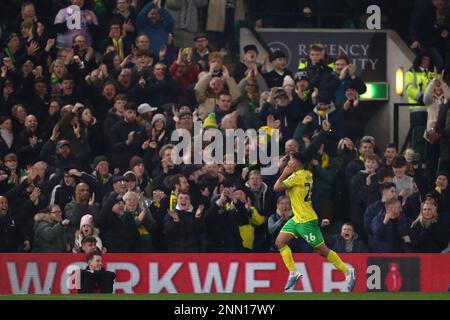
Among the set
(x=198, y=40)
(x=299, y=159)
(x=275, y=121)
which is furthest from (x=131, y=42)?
(x=299, y=159)

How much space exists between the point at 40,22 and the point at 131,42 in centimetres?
138

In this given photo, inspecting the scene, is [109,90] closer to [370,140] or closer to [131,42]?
[131,42]

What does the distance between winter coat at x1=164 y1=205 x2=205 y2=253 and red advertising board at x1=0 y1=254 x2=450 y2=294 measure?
1.11 ft

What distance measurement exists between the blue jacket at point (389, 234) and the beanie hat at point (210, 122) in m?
2.64

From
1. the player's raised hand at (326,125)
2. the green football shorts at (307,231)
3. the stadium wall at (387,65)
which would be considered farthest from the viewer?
the stadium wall at (387,65)

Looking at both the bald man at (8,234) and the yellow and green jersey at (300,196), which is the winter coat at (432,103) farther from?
the bald man at (8,234)

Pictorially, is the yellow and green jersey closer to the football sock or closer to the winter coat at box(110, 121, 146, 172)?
the football sock

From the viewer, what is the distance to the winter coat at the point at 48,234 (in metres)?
20.2

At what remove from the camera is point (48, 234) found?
66.2 feet

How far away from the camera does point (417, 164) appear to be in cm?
2206

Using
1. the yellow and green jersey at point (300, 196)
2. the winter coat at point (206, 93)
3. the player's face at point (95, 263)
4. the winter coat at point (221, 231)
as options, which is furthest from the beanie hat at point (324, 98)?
the player's face at point (95, 263)

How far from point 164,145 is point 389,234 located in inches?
133

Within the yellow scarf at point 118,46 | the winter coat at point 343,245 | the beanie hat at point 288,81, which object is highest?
the yellow scarf at point 118,46
